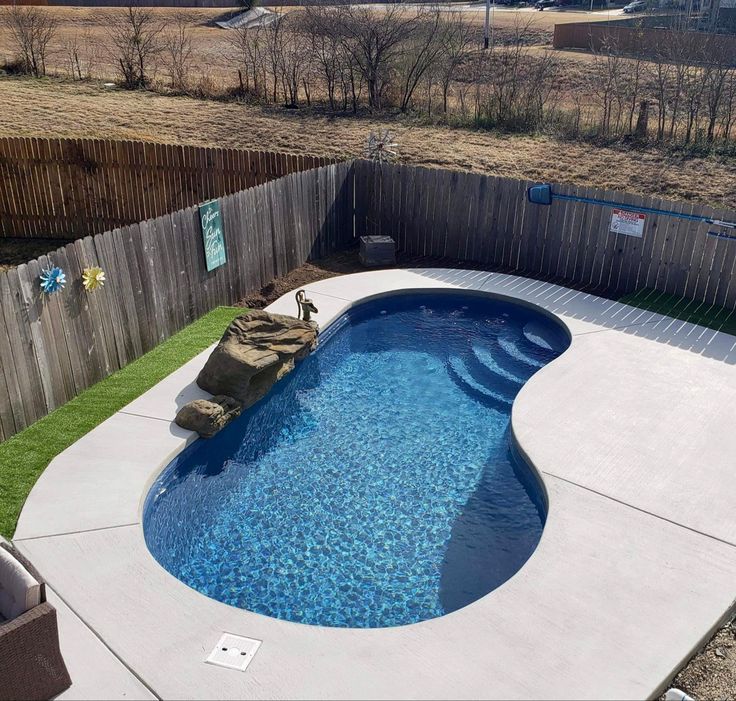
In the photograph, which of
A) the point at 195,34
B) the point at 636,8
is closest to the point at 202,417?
the point at 195,34

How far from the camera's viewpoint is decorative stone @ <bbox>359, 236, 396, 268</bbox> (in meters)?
13.0

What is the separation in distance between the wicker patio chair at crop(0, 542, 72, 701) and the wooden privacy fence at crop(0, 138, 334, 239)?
32.9ft

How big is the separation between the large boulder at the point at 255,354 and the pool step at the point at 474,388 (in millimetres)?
1947

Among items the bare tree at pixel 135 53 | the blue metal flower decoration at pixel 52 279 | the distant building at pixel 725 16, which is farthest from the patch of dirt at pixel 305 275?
the distant building at pixel 725 16

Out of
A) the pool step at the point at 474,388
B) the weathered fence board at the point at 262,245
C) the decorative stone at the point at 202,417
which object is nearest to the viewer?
the decorative stone at the point at 202,417

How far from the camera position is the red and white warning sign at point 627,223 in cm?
1141

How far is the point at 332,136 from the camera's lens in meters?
19.9

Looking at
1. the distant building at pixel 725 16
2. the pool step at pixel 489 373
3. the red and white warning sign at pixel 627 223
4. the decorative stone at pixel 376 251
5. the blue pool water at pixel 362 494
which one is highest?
the distant building at pixel 725 16

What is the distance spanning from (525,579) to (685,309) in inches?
260

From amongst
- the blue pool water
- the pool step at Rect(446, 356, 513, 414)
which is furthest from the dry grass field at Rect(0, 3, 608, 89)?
the blue pool water

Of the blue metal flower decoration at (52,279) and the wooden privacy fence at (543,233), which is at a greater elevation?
the blue metal flower decoration at (52,279)

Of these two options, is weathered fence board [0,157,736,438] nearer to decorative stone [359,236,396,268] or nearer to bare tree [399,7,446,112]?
decorative stone [359,236,396,268]

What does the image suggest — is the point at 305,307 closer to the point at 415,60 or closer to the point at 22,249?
the point at 22,249

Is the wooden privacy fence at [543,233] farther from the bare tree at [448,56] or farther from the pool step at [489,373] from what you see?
the bare tree at [448,56]
